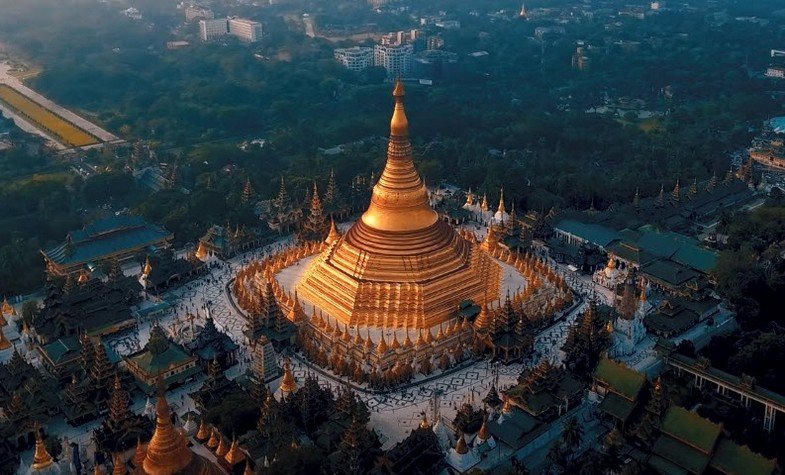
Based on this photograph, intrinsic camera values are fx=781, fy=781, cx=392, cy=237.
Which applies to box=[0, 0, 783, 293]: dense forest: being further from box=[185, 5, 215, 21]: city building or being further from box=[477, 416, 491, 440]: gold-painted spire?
box=[477, 416, 491, 440]: gold-painted spire

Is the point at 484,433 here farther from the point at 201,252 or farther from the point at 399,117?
the point at 201,252

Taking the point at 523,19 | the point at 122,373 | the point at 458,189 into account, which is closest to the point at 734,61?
the point at 523,19

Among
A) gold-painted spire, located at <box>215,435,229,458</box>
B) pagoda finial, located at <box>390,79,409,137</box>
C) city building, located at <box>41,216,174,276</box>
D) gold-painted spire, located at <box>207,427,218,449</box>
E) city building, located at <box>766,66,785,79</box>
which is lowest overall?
city building, located at <box>766,66,785,79</box>

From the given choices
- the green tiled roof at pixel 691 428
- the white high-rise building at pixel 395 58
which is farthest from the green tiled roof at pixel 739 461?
the white high-rise building at pixel 395 58

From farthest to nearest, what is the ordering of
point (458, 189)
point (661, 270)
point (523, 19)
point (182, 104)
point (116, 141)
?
point (523, 19)
point (182, 104)
point (116, 141)
point (458, 189)
point (661, 270)

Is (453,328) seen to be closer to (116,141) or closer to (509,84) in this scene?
(116,141)

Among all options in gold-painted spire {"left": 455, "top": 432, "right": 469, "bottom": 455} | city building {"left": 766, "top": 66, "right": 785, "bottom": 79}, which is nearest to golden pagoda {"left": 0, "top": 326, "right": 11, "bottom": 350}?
gold-painted spire {"left": 455, "top": 432, "right": 469, "bottom": 455}

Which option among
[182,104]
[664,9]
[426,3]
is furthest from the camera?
[426,3]
